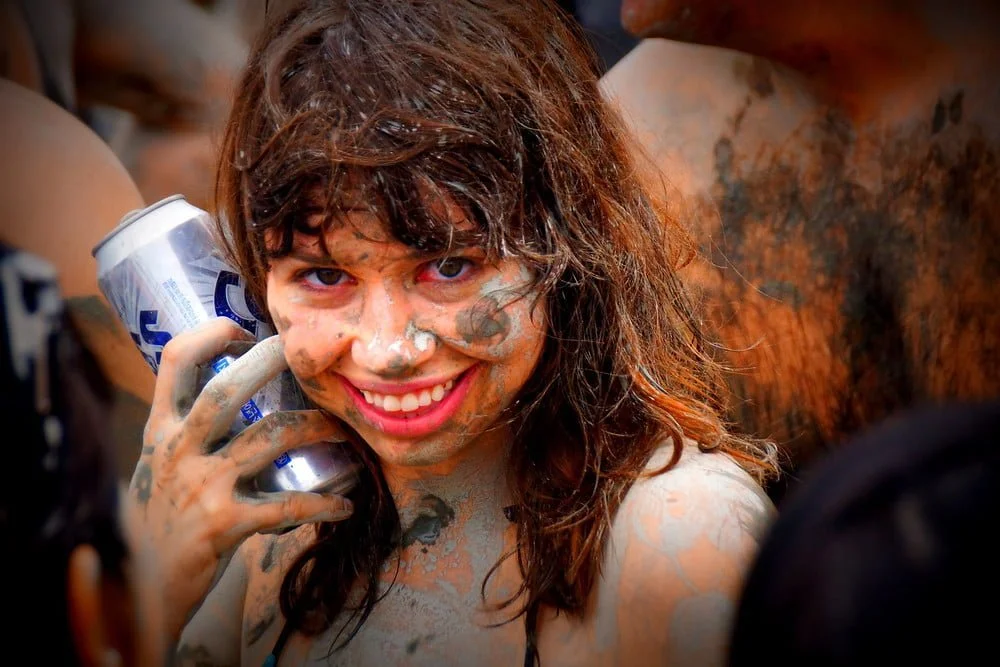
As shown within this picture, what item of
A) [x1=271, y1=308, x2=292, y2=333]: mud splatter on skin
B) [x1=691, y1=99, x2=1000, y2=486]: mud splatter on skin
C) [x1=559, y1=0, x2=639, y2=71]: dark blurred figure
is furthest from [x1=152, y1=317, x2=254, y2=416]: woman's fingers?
[x1=559, y1=0, x2=639, y2=71]: dark blurred figure

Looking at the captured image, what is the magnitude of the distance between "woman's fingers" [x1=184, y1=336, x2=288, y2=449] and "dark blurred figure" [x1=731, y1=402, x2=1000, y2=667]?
2.77ft

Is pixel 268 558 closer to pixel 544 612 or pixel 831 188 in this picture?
pixel 544 612

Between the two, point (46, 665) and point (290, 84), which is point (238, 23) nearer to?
point (290, 84)

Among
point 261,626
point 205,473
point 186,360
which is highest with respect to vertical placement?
point 186,360

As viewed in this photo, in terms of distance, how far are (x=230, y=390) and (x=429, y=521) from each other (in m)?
0.30

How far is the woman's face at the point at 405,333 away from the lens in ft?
3.51

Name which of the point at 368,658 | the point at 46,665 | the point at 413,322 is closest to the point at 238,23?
the point at 413,322

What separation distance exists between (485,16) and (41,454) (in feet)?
2.25

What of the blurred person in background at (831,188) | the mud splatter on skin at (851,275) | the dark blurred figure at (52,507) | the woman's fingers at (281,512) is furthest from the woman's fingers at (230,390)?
the mud splatter on skin at (851,275)

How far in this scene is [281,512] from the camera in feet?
3.96

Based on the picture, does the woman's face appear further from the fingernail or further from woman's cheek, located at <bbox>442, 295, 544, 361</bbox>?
the fingernail

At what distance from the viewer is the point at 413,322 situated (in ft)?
3.54

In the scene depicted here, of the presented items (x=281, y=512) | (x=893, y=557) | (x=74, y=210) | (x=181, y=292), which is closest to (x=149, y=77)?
(x=74, y=210)

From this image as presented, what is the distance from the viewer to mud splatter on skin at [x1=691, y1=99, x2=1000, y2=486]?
1.27 m
